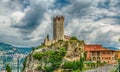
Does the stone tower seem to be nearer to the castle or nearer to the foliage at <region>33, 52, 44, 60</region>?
the castle

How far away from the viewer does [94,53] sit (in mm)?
137500

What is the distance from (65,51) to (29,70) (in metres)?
14.9

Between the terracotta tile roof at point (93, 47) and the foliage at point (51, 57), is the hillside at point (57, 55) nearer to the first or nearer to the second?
the foliage at point (51, 57)

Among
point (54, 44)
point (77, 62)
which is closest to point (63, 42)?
point (54, 44)

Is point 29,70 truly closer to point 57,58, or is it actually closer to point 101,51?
point 57,58

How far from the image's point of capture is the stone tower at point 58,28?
490ft

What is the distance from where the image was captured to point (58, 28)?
153750mm

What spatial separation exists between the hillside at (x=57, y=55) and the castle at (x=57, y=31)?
3633 mm

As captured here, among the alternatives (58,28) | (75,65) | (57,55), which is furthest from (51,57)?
(58,28)

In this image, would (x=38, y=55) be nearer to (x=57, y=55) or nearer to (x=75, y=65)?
(x=57, y=55)

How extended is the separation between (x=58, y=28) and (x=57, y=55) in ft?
63.0

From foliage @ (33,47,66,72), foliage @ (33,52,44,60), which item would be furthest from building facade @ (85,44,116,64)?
foliage @ (33,52,44,60)

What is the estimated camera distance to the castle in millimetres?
143875

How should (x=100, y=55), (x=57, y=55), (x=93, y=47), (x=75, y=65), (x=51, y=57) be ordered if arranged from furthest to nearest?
(x=93, y=47), (x=51, y=57), (x=100, y=55), (x=57, y=55), (x=75, y=65)
